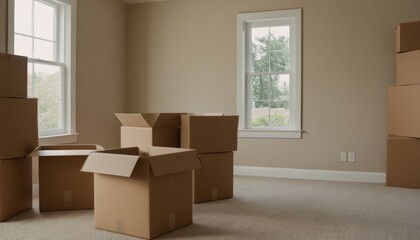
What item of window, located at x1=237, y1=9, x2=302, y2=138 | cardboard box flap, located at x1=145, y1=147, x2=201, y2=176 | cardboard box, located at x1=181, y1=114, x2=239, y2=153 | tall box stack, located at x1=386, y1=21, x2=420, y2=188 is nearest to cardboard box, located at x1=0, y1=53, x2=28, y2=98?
cardboard box flap, located at x1=145, y1=147, x2=201, y2=176

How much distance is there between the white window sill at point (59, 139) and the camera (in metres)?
4.32

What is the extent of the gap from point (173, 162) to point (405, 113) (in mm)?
2947

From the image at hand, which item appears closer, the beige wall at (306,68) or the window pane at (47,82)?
the window pane at (47,82)

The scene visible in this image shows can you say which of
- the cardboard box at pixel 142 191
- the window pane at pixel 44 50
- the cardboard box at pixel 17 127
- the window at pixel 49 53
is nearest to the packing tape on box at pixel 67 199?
the cardboard box at pixel 17 127

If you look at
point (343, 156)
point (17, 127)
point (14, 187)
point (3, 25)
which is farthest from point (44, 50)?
point (343, 156)

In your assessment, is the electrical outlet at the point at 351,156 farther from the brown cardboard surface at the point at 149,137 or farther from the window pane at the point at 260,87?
the brown cardboard surface at the point at 149,137

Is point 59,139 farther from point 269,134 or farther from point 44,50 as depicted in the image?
point 269,134

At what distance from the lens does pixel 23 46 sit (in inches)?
165

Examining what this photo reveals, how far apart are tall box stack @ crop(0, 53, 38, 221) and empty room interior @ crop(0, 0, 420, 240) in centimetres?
1

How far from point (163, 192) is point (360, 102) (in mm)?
3161

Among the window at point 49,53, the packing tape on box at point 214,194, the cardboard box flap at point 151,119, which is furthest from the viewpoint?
the window at point 49,53

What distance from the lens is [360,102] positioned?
200 inches

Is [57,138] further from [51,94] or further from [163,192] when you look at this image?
[163,192]

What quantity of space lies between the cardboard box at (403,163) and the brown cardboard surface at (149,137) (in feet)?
8.05
